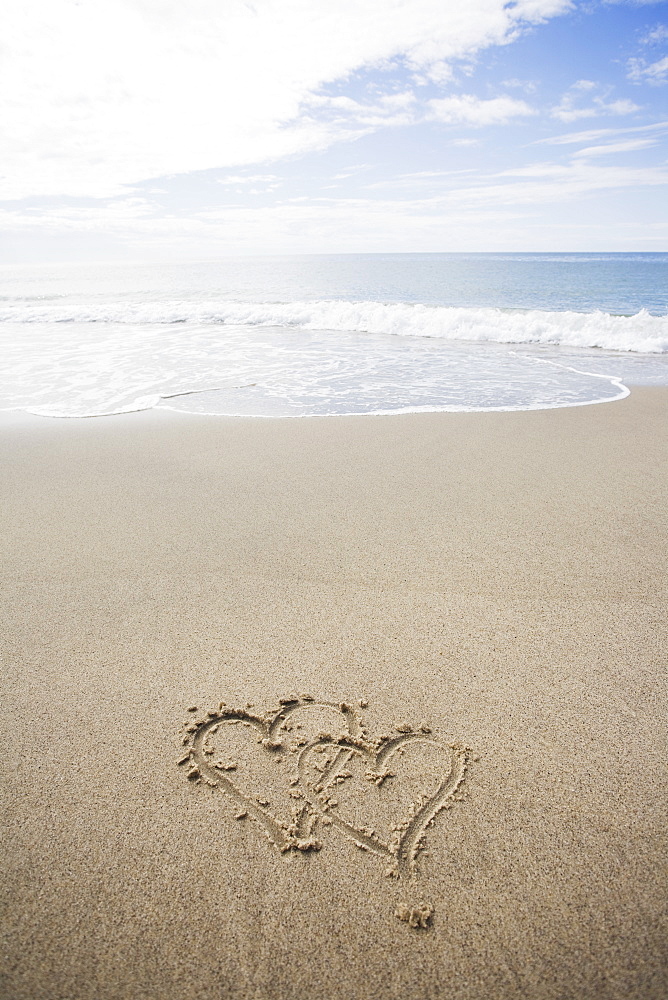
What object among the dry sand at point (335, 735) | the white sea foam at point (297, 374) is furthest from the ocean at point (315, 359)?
the dry sand at point (335, 735)

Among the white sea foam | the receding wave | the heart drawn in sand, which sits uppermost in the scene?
the receding wave

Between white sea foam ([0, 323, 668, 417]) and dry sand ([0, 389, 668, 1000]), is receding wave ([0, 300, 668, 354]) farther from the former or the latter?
dry sand ([0, 389, 668, 1000])

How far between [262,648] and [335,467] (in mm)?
2496

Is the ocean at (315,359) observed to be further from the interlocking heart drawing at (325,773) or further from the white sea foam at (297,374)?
the interlocking heart drawing at (325,773)

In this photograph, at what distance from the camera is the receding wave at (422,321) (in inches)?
472

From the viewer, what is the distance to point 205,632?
8.60 feet

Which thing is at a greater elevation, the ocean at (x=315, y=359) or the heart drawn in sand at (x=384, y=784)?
the ocean at (x=315, y=359)

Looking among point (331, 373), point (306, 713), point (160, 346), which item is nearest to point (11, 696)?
point (306, 713)

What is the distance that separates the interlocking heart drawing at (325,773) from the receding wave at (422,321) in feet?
38.4

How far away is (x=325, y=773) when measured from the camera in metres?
1.91

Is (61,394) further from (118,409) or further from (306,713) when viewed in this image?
(306,713)

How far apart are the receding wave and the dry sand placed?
358 inches

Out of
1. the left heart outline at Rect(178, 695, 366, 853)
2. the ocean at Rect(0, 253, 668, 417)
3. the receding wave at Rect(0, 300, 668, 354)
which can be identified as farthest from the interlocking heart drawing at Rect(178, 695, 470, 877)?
the receding wave at Rect(0, 300, 668, 354)

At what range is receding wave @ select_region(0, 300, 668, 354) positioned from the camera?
11977 mm
